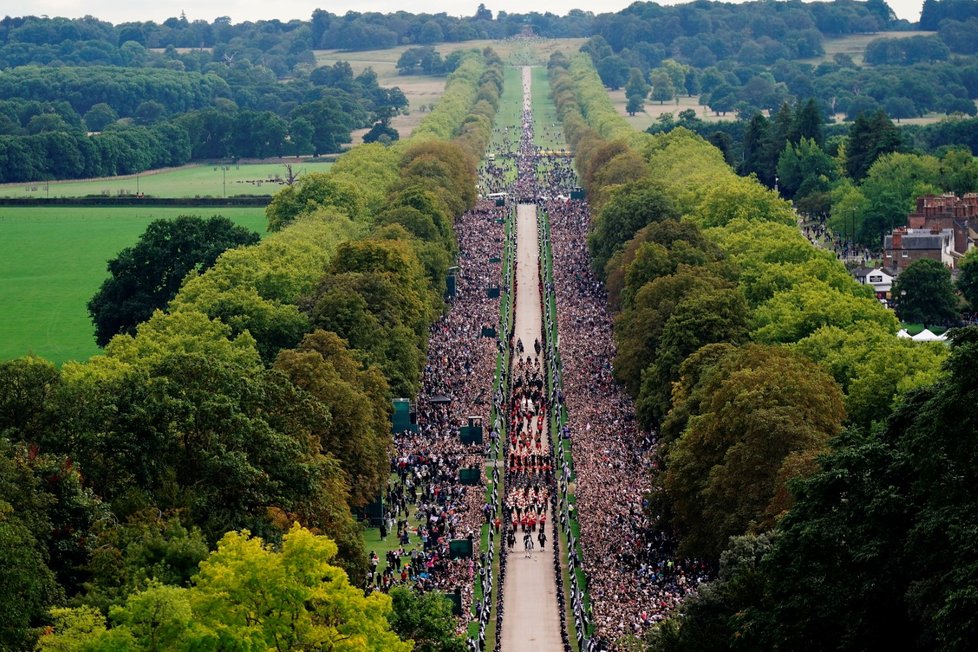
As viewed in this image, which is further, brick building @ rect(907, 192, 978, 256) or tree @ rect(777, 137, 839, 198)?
tree @ rect(777, 137, 839, 198)

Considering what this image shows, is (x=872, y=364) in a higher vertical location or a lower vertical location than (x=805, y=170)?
higher

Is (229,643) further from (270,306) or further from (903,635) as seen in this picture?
(270,306)

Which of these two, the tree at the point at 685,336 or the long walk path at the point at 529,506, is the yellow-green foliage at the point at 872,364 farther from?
the long walk path at the point at 529,506

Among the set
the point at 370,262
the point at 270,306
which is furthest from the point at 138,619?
the point at 370,262

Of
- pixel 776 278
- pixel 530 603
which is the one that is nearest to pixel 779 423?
pixel 530 603

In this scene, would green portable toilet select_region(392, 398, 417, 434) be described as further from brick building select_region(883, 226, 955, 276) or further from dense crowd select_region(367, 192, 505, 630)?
brick building select_region(883, 226, 955, 276)

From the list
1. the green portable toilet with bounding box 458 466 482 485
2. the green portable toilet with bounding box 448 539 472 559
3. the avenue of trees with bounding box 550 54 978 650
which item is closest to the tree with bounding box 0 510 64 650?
the avenue of trees with bounding box 550 54 978 650

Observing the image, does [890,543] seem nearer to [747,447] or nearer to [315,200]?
A: [747,447]
